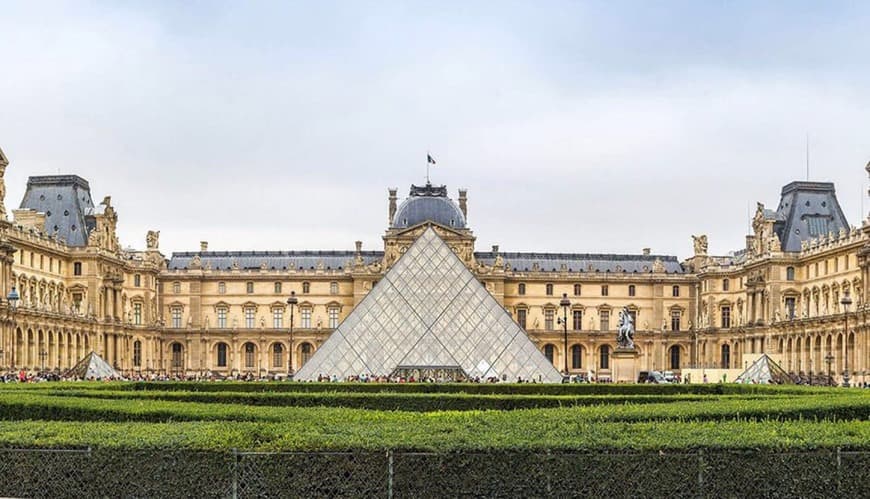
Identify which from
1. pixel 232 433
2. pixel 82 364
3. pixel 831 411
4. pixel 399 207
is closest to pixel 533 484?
pixel 232 433

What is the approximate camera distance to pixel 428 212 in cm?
7844

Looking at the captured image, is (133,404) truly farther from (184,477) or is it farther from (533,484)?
(533,484)

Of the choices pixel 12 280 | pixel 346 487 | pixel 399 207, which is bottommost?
pixel 346 487

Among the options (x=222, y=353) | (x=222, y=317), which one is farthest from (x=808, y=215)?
(x=222, y=353)

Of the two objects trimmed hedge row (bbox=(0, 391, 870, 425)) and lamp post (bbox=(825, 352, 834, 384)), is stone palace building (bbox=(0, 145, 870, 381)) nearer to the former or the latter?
lamp post (bbox=(825, 352, 834, 384))

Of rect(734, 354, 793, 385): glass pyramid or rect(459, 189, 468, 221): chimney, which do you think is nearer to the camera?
rect(734, 354, 793, 385): glass pyramid

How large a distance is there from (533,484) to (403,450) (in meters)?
1.32

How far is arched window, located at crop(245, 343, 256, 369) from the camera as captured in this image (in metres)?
78.4

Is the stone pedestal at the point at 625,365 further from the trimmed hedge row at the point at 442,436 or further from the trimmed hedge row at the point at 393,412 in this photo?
the trimmed hedge row at the point at 442,436

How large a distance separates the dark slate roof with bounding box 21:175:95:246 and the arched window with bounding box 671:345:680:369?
40061mm

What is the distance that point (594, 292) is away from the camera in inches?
3142

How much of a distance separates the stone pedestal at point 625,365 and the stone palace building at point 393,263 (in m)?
19.8

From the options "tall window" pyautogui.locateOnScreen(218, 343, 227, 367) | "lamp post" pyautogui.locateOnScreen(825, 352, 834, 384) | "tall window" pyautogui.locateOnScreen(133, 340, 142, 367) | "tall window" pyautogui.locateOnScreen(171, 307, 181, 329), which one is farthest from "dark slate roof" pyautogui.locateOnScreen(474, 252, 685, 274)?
"tall window" pyautogui.locateOnScreen(133, 340, 142, 367)

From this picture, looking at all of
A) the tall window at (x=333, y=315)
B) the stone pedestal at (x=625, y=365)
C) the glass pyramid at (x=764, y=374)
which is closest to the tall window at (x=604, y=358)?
the tall window at (x=333, y=315)
